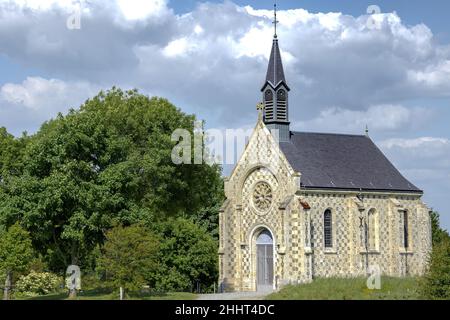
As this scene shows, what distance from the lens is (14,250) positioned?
199 feet

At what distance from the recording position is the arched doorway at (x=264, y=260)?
66312 millimetres

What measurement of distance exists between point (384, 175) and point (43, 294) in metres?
25.7

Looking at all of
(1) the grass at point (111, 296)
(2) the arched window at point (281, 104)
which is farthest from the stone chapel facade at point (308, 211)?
(1) the grass at point (111, 296)

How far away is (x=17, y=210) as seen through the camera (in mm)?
61375

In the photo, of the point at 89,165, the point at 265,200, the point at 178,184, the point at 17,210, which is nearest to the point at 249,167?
the point at 265,200

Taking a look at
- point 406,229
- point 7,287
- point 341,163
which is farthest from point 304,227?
point 7,287

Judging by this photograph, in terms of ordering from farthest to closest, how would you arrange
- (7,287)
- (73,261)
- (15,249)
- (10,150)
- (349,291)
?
(10,150) < (73,261) < (7,287) < (15,249) < (349,291)

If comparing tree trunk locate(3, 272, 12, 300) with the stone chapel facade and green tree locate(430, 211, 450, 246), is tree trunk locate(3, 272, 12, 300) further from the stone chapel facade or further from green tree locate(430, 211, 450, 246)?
green tree locate(430, 211, 450, 246)

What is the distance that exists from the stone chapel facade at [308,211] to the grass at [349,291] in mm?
3862

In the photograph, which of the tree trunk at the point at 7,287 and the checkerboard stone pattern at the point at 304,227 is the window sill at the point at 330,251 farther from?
the tree trunk at the point at 7,287

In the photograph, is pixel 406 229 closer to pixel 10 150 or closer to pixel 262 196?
pixel 262 196

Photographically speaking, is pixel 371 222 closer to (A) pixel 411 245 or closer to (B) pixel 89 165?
(A) pixel 411 245

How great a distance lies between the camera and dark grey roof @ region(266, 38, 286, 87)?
68181 mm

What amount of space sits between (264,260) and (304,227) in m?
4.95
